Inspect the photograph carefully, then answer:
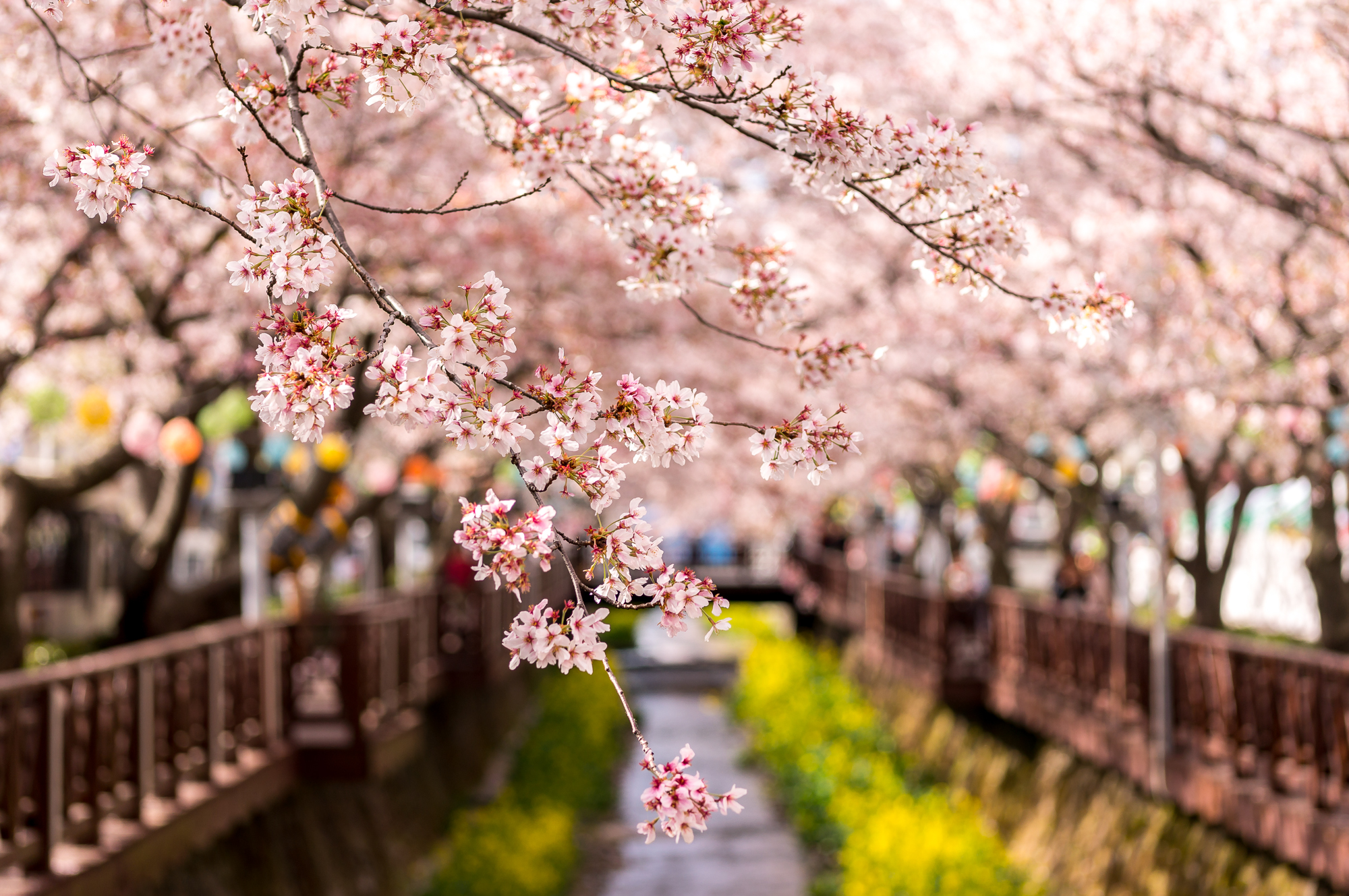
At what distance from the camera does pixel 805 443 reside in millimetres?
3143

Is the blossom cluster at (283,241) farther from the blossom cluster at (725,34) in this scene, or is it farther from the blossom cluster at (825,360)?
the blossom cluster at (825,360)

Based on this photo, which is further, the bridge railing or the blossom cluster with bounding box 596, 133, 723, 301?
the bridge railing

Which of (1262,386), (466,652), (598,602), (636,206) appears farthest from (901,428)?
(598,602)

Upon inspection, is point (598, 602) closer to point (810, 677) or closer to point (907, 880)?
point (907, 880)

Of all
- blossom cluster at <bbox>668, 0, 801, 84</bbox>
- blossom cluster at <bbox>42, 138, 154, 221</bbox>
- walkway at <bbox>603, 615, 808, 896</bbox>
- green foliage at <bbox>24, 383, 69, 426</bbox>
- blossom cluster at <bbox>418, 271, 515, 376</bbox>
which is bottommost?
walkway at <bbox>603, 615, 808, 896</bbox>

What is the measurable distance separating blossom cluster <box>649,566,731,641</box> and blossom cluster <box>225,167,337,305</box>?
0.90 meters

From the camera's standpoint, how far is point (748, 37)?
3127mm

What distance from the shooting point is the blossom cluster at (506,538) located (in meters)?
2.64

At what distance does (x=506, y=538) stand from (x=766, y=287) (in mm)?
1915

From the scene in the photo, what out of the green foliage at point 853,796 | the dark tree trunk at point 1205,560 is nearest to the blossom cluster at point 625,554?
the green foliage at point 853,796

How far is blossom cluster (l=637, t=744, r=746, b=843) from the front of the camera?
275 centimetres

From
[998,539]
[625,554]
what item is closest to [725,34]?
[625,554]

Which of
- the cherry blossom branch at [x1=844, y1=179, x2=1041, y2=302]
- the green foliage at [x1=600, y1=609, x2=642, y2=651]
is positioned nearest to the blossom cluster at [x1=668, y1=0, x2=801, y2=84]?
the cherry blossom branch at [x1=844, y1=179, x2=1041, y2=302]

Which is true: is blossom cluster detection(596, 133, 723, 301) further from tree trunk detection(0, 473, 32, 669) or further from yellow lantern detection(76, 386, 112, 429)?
yellow lantern detection(76, 386, 112, 429)
